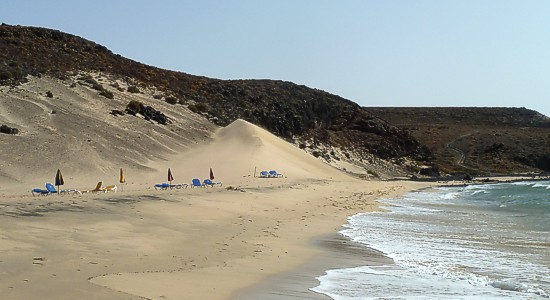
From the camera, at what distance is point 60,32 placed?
55031 mm

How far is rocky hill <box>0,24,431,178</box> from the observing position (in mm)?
48062

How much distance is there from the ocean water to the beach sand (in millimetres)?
782

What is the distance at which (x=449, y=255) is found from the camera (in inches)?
516

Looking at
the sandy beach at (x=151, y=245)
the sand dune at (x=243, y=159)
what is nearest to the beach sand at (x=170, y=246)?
the sandy beach at (x=151, y=245)

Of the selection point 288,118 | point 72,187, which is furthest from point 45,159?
point 288,118

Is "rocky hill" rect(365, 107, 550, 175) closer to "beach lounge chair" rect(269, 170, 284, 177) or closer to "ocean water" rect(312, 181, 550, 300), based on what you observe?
"beach lounge chair" rect(269, 170, 284, 177)

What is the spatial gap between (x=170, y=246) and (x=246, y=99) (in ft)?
143

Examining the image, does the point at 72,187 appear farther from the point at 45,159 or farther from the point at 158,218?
the point at 158,218

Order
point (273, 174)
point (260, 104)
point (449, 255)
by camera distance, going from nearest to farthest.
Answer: point (449, 255), point (273, 174), point (260, 104)

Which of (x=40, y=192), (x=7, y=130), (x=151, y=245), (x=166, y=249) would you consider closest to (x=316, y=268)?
(x=166, y=249)

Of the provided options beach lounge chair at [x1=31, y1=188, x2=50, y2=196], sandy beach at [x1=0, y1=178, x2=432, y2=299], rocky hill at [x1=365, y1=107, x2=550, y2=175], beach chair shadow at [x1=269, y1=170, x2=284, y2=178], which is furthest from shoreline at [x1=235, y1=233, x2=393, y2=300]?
rocky hill at [x1=365, y1=107, x2=550, y2=175]

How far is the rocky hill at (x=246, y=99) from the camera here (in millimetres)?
48062

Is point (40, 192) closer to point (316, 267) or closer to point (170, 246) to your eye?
point (170, 246)

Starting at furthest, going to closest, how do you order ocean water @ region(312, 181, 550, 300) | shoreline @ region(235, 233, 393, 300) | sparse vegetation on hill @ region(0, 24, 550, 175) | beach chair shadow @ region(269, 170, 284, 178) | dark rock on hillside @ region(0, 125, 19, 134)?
1. sparse vegetation on hill @ region(0, 24, 550, 175)
2. beach chair shadow @ region(269, 170, 284, 178)
3. dark rock on hillside @ region(0, 125, 19, 134)
4. ocean water @ region(312, 181, 550, 300)
5. shoreline @ region(235, 233, 393, 300)
